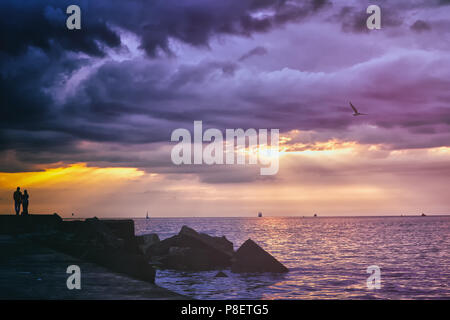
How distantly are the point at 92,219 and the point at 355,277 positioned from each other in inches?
576

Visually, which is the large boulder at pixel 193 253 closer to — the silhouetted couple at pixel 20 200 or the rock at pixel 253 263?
the rock at pixel 253 263

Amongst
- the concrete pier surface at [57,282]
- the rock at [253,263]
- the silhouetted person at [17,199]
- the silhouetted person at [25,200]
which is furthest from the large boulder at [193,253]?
the concrete pier surface at [57,282]

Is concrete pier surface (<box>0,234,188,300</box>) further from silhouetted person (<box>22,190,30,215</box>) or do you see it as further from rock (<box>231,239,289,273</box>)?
rock (<box>231,239,289,273</box>)

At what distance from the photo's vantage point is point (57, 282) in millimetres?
9539

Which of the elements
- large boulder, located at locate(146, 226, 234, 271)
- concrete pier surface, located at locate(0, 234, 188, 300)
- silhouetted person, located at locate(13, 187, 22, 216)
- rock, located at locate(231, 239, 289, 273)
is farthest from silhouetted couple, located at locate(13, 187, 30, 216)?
rock, located at locate(231, 239, 289, 273)

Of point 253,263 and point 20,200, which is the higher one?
point 20,200

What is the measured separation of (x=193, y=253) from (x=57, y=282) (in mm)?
16034

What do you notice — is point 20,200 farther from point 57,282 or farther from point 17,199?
point 57,282

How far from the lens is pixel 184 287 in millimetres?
19219

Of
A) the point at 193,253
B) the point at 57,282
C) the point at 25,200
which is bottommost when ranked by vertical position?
the point at 193,253

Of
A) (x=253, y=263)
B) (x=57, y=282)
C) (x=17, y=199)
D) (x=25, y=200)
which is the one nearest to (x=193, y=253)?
(x=253, y=263)

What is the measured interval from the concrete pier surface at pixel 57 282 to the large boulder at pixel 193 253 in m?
11.4

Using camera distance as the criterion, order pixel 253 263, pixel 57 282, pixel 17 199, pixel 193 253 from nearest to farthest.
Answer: pixel 57 282 → pixel 17 199 → pixel 253 263 → pixel 193 253
